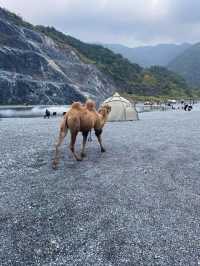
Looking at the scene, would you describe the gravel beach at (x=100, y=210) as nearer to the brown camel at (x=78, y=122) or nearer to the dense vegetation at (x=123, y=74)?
the brown camel at (x=78, y=122)

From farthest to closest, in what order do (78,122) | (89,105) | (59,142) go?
(89,105)
(78,122)
(59,142)

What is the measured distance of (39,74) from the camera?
91125 millimetres

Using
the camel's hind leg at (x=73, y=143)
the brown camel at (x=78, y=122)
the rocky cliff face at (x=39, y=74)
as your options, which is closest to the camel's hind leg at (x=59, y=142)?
the brown camel at (x=78, y=122)

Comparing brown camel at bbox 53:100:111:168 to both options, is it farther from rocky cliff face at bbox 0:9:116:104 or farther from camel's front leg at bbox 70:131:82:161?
rocky cliff face at bbox 0:9:116:104

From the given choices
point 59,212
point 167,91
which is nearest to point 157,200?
point 59,212

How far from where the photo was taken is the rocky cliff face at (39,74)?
267 feet

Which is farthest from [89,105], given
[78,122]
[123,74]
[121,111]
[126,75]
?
[126,75]

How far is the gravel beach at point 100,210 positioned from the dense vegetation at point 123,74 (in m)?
116

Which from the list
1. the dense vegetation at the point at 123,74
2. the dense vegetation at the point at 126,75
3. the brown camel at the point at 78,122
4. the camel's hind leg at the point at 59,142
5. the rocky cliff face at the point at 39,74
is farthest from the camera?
the dense vegetation at the point at 126,75

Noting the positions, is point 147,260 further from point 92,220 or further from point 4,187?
→ point 4,187

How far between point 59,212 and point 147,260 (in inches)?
101

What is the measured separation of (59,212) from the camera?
7234 mm

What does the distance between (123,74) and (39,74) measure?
198ft

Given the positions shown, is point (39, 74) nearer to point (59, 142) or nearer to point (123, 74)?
point (123, 74)
